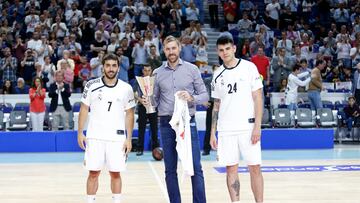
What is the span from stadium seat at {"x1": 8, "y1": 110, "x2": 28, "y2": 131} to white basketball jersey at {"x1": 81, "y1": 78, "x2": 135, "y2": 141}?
35.5 feet

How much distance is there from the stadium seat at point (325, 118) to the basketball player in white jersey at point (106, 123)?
1193 centimetres

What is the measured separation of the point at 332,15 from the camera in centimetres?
2534

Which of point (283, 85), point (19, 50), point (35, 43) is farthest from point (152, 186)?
point (19, 50)

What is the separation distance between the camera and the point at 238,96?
25.8 ft

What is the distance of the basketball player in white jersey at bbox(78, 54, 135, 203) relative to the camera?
8.09m

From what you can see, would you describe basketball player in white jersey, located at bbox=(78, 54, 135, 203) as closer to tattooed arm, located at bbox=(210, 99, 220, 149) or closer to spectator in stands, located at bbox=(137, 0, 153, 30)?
tattooed arm, located at bbox=(210, 99, 220, 149)

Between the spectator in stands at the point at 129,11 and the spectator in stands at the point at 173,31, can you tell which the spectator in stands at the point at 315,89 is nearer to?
the spectator in stands at the point at 173,31

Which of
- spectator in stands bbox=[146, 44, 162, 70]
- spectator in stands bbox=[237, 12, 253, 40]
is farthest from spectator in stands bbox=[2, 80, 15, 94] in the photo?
spectator in stands bbox=[237, 12, 253, 40]

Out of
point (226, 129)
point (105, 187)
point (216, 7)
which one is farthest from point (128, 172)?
point (216, 7)

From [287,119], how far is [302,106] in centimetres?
111

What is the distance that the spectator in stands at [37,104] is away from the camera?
698 inches

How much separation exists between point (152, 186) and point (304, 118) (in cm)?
912

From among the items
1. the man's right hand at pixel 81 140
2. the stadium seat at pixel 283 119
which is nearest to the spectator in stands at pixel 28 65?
the stadium seat at pixel 283 119

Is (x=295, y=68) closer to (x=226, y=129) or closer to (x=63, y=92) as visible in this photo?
(x=63, y=92)
